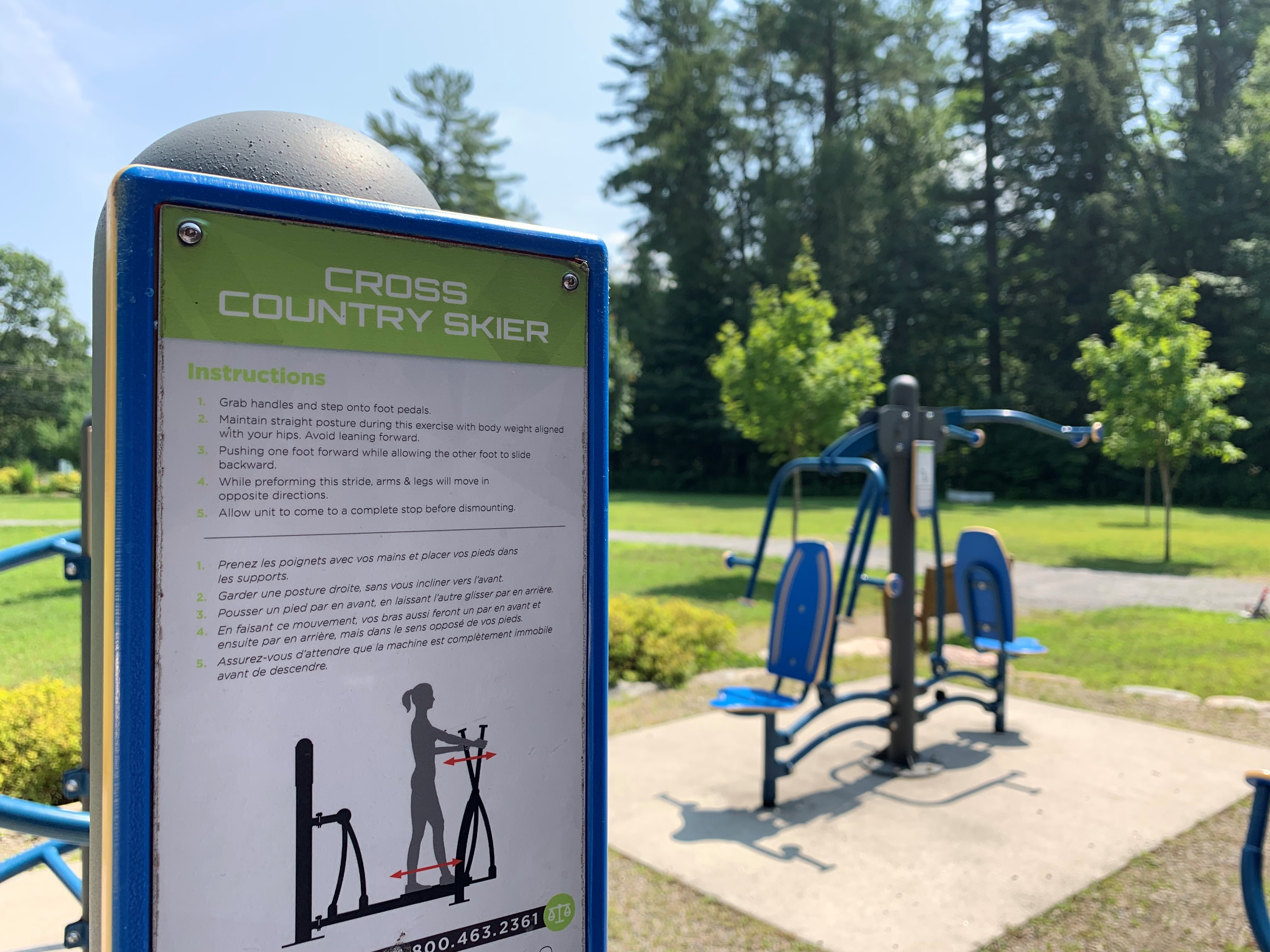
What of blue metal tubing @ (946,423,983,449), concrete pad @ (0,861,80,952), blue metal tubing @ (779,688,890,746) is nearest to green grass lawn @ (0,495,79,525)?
concrete pad @ (0,861,80,952)

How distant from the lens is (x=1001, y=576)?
17.2 ft

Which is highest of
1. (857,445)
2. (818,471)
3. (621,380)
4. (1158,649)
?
(621,380)

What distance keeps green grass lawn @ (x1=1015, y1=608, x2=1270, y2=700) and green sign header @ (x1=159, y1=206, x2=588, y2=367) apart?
666 centimetres

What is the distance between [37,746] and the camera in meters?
4.12

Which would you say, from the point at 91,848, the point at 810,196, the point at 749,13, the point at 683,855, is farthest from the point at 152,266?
the point at 749,13

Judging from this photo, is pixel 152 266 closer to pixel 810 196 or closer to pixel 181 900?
pixel 181 900

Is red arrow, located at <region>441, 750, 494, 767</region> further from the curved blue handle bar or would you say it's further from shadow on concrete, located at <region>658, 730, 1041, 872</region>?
the curved blue handle bar

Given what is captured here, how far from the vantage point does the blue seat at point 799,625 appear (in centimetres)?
433

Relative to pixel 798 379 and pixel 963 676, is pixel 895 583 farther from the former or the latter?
pixel 798 379

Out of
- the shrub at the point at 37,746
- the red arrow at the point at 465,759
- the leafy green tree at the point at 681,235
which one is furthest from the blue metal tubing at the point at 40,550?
the leafy green tree at the point at 681,235

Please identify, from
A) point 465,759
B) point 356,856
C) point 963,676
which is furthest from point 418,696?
point 963,676

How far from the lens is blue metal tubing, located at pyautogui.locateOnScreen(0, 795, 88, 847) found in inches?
63.5

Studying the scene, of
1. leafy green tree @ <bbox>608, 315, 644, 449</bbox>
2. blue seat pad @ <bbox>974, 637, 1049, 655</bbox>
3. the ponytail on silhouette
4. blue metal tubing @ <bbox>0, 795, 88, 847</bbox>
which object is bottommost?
blue seat pad @ <bbox>974, 637, 1049, 655</bbox>

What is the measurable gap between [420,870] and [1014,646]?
4.77 metres
